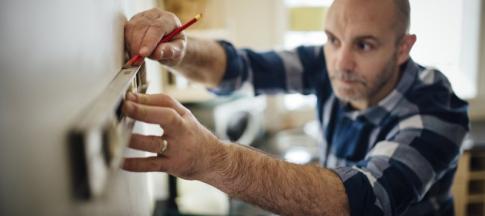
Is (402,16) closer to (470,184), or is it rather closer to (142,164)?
(142,164)

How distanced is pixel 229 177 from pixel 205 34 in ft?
4.89

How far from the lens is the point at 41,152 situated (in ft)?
0.88

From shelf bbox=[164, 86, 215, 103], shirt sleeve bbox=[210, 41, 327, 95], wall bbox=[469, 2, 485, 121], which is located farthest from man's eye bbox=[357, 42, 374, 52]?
wall bbox=[469, 2, 485, 121]

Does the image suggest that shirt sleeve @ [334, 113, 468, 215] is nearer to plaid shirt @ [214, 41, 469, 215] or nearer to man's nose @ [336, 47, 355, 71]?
plaid shirt @ [214, 41, 469, 215]

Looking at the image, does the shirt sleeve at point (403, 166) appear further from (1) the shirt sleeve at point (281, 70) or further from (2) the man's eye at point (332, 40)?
(1) the shirt sleeve at point (281, 70)

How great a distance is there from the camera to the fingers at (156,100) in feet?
1.50

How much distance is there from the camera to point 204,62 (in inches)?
40.8

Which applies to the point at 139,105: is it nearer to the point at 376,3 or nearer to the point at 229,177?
the point at 229,177

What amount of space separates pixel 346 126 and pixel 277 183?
1.46 ft

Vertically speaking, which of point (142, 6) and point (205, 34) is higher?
point (142, 6)

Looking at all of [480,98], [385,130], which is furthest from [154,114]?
[480,98]

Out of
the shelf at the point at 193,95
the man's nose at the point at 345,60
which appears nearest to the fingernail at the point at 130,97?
the man's nose at the point at 345,60

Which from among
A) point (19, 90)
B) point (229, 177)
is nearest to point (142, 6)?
point (229, 177)

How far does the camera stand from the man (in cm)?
52
